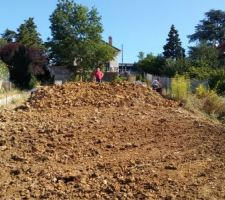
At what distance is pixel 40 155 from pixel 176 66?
1720 inches

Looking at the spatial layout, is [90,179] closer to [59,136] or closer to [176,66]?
[59,136]

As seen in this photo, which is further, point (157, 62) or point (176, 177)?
point (157, 62)

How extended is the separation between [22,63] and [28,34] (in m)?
30.5

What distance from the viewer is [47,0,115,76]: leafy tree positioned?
195 feet

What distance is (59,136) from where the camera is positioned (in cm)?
1017

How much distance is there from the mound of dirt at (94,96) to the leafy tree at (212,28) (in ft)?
Answer: 245

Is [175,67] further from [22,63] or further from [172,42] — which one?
[172,42]

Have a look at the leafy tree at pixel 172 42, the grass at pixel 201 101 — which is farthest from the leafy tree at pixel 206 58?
the grass at pixel 201 101

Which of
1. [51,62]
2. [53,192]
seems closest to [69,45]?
[51,62]

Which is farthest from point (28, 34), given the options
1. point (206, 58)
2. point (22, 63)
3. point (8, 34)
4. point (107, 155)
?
point (107, 155)

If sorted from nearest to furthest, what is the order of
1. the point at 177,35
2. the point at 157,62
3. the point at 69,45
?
the point at 69,45 < the point at 157,62 < the point at 177,35

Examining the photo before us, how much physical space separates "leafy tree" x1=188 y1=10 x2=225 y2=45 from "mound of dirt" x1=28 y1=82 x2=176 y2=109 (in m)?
74.5

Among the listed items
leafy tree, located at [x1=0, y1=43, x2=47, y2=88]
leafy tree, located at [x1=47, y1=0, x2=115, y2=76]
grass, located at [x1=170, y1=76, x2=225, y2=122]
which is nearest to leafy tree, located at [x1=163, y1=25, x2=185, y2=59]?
leafy tree, located at [x1=47, y1=0, x2=115, y2=76]

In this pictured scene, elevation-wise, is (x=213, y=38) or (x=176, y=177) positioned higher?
(x=213, y=38)
